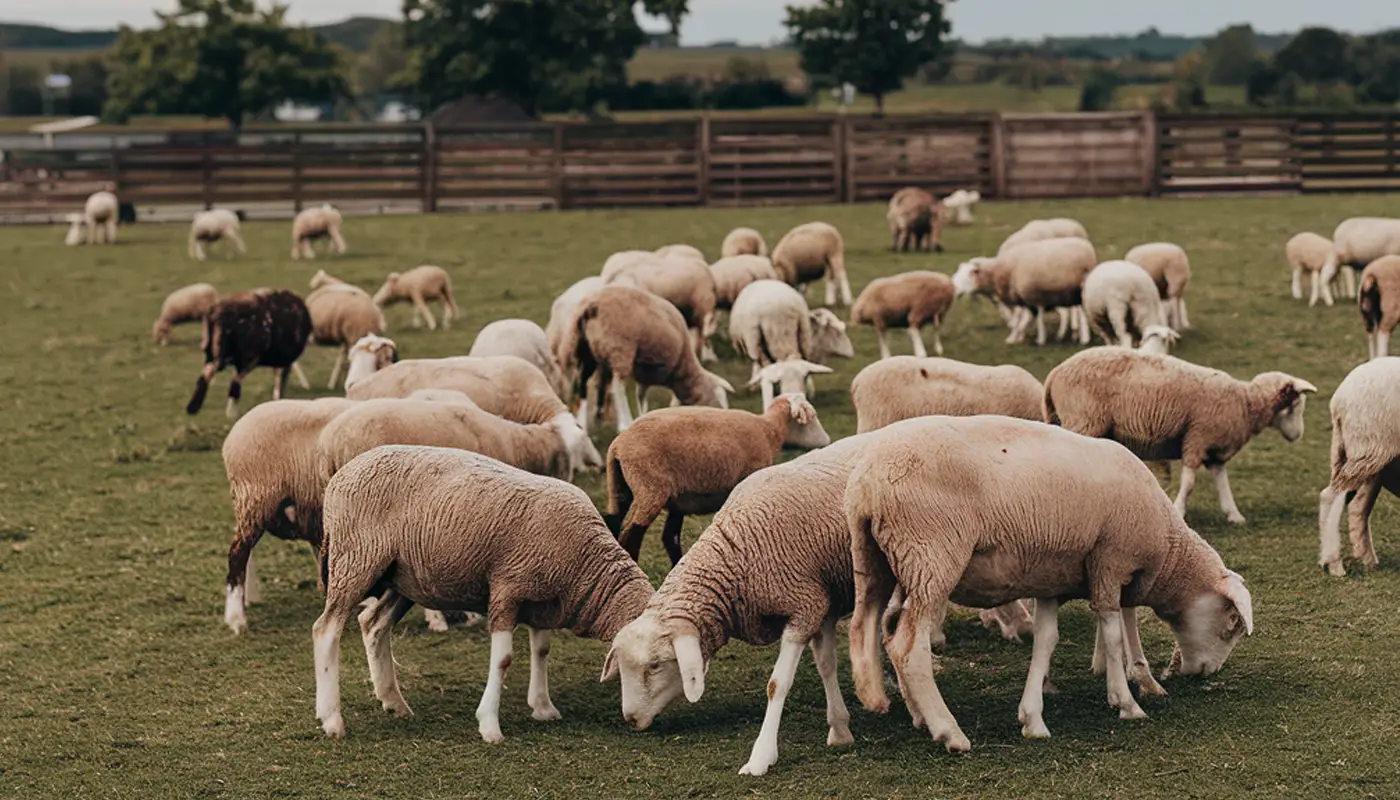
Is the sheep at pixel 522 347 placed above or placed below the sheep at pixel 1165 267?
below

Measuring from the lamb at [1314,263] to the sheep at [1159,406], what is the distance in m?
8.70

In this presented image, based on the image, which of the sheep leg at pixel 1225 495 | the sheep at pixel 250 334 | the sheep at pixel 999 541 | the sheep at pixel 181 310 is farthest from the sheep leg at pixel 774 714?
the sheep at pixel 181 310

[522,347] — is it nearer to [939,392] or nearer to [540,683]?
[939,392]

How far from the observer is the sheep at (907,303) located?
16344mm

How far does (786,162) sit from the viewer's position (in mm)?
34188

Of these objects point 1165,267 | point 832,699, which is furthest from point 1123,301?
point 832,699

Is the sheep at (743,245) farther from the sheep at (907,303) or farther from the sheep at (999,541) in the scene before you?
the sheep at (999,541)

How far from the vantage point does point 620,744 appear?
23.9 ft

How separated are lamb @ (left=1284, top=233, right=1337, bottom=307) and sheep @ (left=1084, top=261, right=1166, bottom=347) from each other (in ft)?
13.4

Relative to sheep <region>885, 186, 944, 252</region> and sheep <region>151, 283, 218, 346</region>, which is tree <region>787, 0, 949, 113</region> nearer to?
sheep <region>885, 186, 944, 252</region>

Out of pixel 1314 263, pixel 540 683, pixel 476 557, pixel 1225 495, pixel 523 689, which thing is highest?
pixel 1314 263

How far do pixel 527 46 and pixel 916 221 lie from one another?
120 feet

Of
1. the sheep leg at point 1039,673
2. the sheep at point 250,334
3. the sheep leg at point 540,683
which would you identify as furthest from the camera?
the sheep at point 250,334

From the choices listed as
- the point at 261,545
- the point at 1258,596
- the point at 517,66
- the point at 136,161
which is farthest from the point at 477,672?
the point at 517,66
